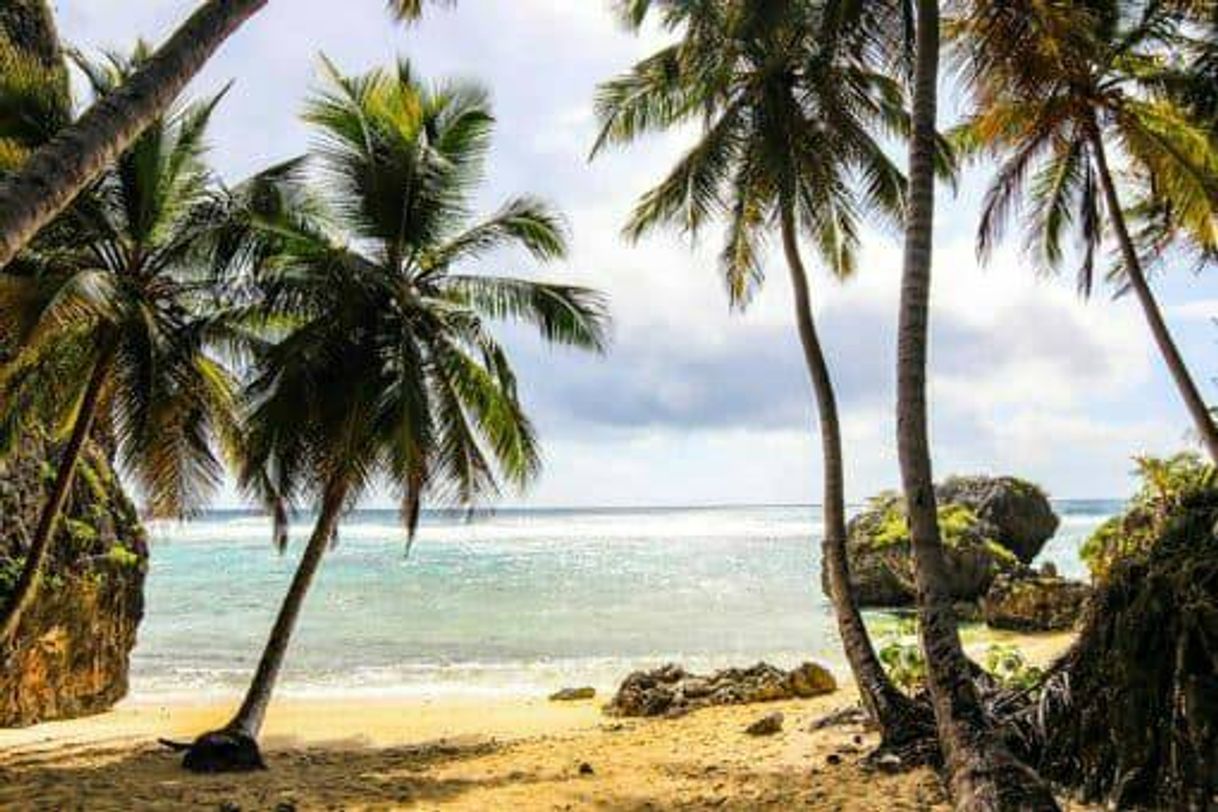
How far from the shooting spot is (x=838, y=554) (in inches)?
380

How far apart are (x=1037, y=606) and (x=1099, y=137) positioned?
11658 mm

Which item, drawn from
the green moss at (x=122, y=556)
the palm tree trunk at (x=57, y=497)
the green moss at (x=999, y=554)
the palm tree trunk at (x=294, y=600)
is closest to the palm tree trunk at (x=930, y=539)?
the palm tree trunk at (x=294, y=600)

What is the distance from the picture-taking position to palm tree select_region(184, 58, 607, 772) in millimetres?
11297

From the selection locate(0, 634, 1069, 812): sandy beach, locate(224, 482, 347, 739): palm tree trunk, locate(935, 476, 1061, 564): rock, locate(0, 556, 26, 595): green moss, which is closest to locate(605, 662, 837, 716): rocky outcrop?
locate(0, 634, 1069, 812): sandy beach

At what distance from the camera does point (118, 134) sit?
5375mm

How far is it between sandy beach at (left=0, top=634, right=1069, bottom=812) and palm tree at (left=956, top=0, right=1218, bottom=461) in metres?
6.46

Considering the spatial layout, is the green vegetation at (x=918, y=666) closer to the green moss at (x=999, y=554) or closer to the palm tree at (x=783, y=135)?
the palm tree at (x=783, y=135)

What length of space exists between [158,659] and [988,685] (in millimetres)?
21345

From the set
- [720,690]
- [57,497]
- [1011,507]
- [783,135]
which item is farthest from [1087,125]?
[1011,507]

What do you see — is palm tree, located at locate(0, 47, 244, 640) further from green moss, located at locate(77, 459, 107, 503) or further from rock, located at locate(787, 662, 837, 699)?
rock, located at locate(787, 662, 837, 699)

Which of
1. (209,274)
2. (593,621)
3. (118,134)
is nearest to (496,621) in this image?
(593,621)

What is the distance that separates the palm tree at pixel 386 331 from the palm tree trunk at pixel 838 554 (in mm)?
3195

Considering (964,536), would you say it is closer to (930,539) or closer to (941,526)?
(941,526)

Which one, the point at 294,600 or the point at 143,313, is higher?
the point at 143,313
